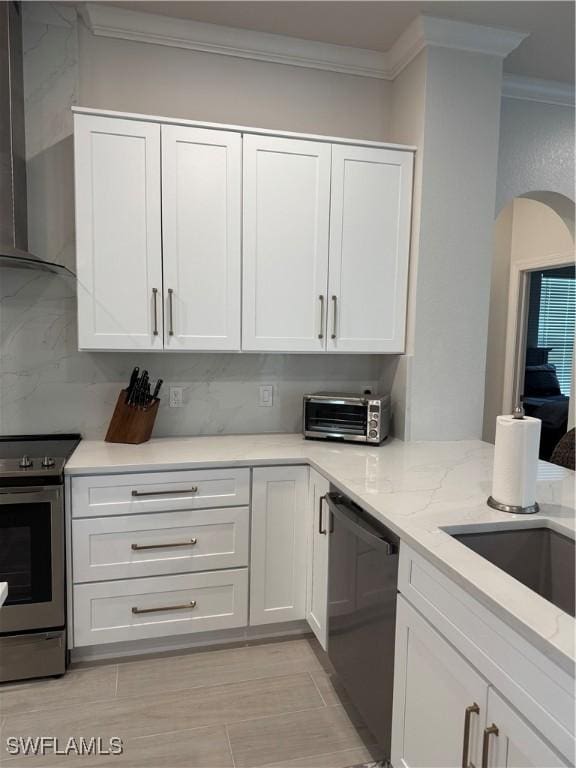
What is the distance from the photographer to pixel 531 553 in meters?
1.56

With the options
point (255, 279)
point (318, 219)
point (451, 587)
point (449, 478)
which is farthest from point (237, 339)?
point (451, 587)

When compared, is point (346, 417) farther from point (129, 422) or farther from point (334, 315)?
point (129, 422)

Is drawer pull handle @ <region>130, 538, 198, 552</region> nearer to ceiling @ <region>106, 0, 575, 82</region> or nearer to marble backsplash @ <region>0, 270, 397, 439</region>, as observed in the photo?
marble backsplash @ <region>0, 270, 397, 439</region>

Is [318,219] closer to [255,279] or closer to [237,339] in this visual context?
[255,279]

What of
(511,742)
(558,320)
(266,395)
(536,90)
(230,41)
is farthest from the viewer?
(558,320)

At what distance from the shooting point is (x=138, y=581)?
228cm

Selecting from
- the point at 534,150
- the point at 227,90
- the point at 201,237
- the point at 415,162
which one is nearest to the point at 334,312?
the point at 201,237

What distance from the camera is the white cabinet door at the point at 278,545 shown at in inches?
94.3

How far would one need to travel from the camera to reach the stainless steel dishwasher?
166 centimetres

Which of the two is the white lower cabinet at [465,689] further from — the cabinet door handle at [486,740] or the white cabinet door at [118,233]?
the white cabinet door at [118,233]

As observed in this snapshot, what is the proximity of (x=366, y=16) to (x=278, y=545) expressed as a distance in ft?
8.15

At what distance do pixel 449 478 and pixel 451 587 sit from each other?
0.80 metres

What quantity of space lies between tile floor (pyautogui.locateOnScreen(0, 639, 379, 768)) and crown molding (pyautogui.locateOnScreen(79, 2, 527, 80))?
9.60ft

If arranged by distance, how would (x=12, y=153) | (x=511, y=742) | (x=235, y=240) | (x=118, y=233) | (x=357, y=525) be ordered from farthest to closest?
(x=235, y=240) < (x=118, y=233) < (x=12, y=153) < (x=357, y=525) < (x=511, y=742)
